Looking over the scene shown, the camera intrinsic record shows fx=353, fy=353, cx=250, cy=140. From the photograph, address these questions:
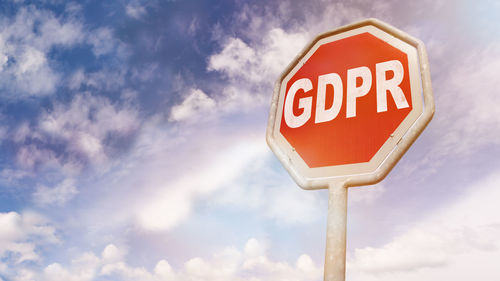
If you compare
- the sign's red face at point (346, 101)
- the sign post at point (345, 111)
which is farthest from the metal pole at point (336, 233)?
the sign's red face at point (346, 101)

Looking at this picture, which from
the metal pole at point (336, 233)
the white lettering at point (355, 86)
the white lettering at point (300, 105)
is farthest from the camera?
the white lettering at point (300, 105)

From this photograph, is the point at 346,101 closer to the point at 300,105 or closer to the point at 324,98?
the point at 324,98

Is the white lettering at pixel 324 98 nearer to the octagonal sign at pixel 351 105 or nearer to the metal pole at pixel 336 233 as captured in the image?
the octagonal sign at pixel 351 105

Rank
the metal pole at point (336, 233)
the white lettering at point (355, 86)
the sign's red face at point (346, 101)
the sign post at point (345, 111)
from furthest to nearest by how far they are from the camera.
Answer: the white lettering at point (355, 86), the sign's red face at point (346, 101), the sign post at point (345, 111), the metal pole at point (336, 233)

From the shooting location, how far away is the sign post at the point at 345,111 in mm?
2336

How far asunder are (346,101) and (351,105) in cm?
7

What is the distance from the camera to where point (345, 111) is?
8.98ft

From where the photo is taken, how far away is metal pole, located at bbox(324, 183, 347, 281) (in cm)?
209

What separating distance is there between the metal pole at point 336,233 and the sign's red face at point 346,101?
0.28 m

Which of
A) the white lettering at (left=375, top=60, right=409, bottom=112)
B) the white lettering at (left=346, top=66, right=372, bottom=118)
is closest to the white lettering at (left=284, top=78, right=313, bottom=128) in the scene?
the white lettering at (left=346, top=66, right=372, bottom=118)

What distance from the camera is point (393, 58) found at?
278cm

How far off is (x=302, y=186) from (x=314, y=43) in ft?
4.88

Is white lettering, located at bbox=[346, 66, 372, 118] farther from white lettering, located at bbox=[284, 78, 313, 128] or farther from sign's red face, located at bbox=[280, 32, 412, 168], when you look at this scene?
white lettering, located at bbox=[284, 78, 313, 128]

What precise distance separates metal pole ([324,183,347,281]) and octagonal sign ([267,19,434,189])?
3.8 inches
